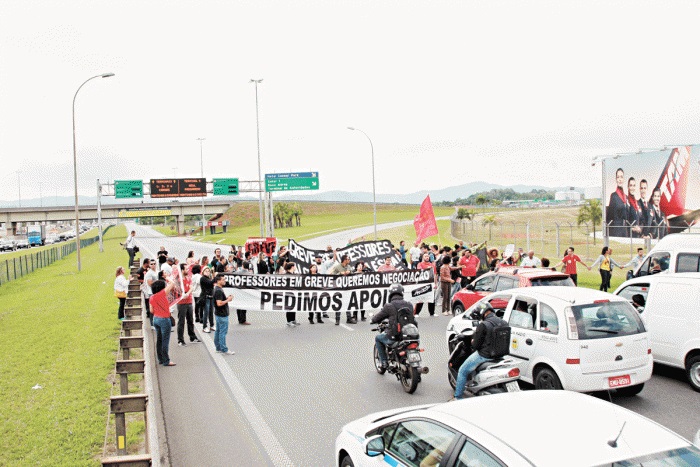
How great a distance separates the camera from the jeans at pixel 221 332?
41.8 feet

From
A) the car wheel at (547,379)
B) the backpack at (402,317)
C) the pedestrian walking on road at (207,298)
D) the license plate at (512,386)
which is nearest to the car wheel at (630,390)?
the car wheel at (547,379)

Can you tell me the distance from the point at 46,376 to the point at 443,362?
24.4ft

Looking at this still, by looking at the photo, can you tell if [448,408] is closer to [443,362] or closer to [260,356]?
[443,362]

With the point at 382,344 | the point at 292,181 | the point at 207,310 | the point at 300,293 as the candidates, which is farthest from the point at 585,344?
the point at 292,181

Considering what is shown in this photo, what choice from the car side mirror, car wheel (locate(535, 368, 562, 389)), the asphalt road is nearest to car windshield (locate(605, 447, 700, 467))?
the asphalt road

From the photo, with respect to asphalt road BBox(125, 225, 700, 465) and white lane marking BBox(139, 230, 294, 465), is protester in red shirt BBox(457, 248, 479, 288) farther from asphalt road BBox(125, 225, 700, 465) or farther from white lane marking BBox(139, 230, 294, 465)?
white lane marking BBox(139, 230, 294, 465)

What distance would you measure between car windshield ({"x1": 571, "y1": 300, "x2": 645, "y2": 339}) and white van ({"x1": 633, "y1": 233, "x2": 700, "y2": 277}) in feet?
19.5

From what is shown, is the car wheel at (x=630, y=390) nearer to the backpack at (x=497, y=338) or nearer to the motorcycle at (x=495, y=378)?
the motorcycle at (x=495, y=378)

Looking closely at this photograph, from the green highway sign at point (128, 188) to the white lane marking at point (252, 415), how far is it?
1995 inches

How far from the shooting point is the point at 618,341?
859 cm

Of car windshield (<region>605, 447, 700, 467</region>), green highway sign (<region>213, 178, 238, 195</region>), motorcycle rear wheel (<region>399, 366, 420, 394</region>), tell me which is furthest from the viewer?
green highway sign (<region>213, 178, 238, 195</region>)

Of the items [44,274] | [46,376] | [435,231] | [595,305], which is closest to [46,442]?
[46,376]

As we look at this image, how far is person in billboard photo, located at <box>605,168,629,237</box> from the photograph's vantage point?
3006cm

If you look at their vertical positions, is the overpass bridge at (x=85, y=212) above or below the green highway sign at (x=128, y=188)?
below
